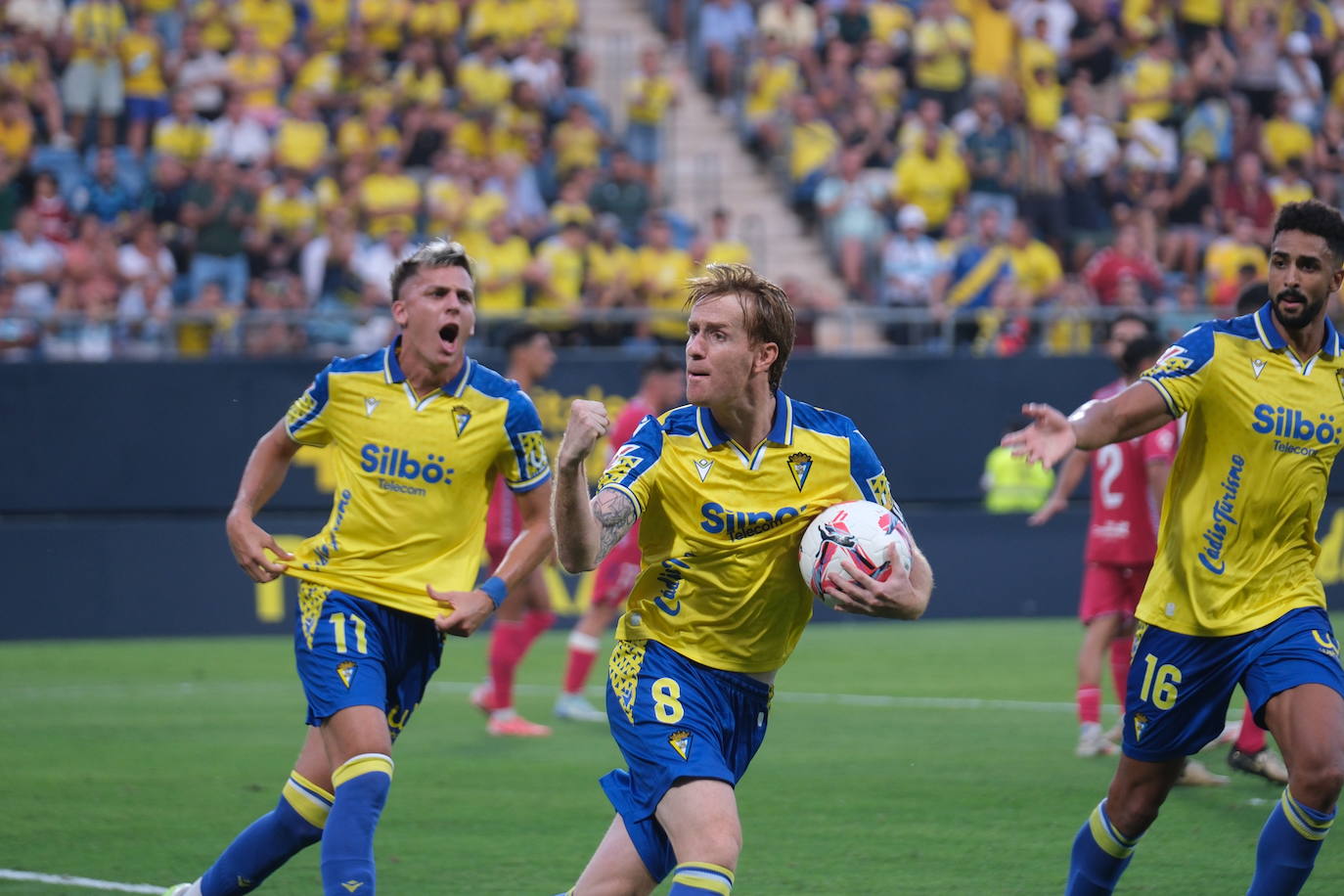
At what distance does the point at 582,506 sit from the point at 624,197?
1572 centimetres

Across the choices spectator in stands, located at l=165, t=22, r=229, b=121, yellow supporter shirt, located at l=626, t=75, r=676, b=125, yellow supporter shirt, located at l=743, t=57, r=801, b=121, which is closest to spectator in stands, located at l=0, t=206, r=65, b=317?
spectator in stands, located at l=165, t=22, r=229, b=121

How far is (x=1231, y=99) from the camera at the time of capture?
78.6 ft

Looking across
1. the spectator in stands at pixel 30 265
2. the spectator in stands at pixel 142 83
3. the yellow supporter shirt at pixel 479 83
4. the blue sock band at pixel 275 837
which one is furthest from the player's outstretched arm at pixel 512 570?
the yellow supporter shirt at pixel 479 83

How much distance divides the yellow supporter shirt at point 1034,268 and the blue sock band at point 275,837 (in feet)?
49.1

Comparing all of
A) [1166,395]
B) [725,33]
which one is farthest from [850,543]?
[725,33]

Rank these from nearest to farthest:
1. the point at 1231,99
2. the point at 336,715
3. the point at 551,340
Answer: the point at 336,715 < the point at 551,340 < the point at 1231,99

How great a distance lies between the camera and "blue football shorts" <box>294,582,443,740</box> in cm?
623

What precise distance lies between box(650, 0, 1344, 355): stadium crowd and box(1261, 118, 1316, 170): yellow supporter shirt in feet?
0.09

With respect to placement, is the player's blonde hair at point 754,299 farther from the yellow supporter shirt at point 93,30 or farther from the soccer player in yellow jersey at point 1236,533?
the yellow supporter shirt at point 93,30

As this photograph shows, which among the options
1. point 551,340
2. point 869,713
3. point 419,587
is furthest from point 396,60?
point 419,587

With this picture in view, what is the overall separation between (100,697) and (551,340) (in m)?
6.27

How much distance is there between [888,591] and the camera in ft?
17.2

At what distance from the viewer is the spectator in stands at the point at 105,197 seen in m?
18.5

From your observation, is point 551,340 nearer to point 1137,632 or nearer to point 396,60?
point 396,60
